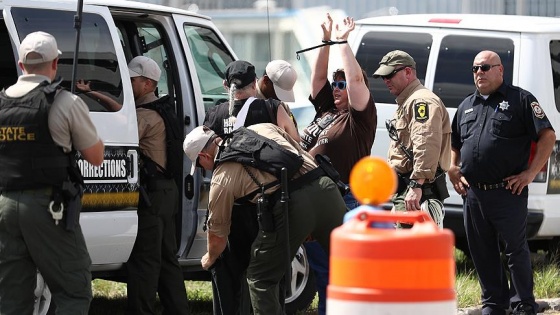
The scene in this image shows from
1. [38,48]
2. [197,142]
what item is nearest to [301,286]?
[197,142]

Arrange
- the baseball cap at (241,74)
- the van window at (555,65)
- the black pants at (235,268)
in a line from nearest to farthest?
the black pants at (235,268) → the baseball cap at (241,74) → the van window at (555,65)

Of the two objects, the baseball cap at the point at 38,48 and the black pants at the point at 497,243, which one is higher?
the baseball cap at the point at 38,48

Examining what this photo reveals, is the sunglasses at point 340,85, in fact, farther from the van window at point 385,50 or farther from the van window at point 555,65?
the van window at point 555,65

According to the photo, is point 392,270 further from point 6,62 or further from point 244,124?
point 6,62

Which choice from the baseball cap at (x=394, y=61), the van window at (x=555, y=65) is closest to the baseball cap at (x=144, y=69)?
the baseball cap at (x=394, y=61)

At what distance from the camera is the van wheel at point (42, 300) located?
23.5 feet

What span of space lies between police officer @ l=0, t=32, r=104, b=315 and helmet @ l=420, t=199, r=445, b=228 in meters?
2.40

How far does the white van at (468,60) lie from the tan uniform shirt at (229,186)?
3.66 metres

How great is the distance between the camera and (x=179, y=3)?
14.8m

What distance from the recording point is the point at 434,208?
7977 millimetres

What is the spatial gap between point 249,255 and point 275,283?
0.59m

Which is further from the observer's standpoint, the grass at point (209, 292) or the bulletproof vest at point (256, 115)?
the grass at point (209, 292)

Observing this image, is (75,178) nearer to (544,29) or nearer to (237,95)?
(237,95)

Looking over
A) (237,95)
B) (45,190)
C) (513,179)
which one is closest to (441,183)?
(513,179)
